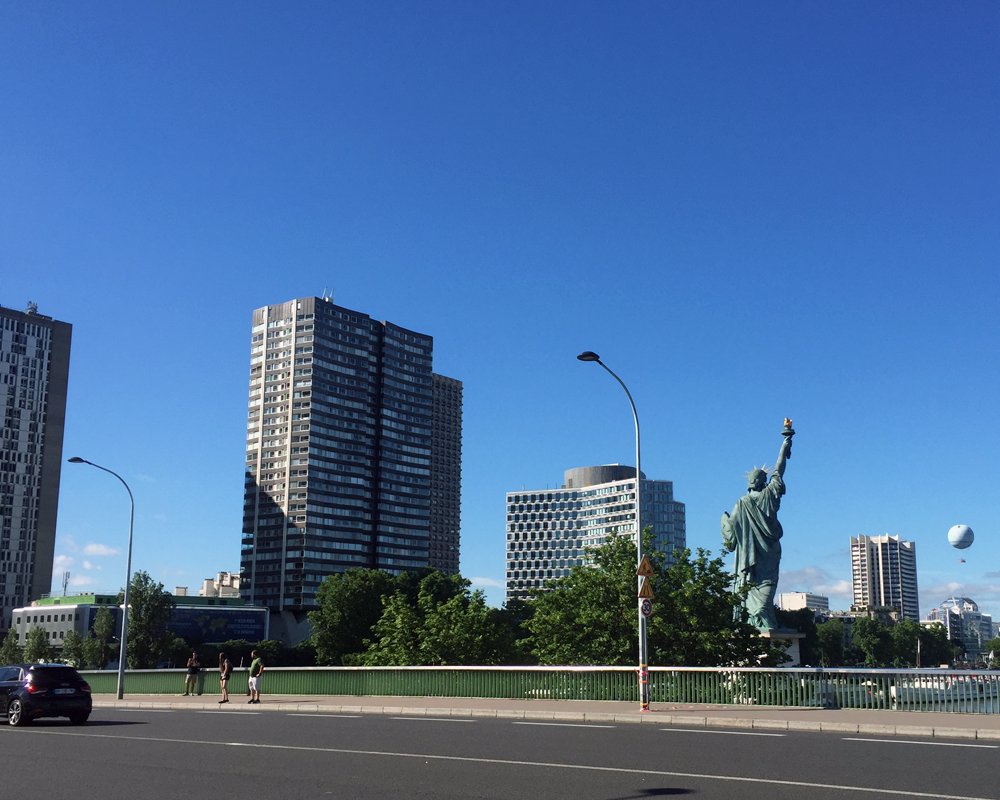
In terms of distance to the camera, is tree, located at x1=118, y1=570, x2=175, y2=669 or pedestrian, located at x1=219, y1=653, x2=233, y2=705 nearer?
pedestrian, located at x1=219, y1=653, x2=233, y2=705

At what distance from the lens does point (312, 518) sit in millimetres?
181875

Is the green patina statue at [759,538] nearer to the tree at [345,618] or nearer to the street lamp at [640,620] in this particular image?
the street lamp at [640,620]

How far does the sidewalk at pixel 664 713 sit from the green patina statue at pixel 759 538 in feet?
130

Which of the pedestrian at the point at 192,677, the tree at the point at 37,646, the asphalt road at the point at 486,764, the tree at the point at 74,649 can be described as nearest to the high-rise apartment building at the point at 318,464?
the tree at the point at 37,646

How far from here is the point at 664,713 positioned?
22484 mm

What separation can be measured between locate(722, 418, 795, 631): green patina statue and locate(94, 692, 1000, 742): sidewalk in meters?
39.7

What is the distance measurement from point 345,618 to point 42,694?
9169cm

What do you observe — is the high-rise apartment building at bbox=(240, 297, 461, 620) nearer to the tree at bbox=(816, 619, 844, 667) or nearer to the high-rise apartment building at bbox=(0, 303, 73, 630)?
the high-rise apartment building at bbox=(0, 303, 73, 630)

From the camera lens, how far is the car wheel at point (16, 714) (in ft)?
74.2

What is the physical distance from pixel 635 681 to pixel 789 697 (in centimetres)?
444

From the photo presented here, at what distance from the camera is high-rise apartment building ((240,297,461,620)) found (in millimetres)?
182500

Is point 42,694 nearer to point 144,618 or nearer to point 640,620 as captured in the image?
point 640,620

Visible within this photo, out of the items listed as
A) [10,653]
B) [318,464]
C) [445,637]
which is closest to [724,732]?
[445,637]

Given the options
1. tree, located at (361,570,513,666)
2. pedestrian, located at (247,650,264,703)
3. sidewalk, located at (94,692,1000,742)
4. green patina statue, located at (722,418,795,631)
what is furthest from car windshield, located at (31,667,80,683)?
green patina statue, located at (722,418,795,631)
